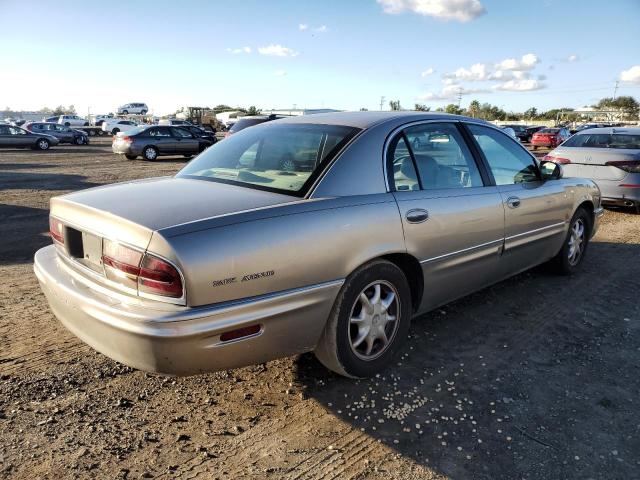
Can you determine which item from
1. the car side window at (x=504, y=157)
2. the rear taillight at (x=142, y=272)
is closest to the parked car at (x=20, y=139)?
the car side window at (x=504, y=157)

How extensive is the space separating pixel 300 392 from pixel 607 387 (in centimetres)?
192

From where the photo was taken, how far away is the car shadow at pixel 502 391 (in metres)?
2.47

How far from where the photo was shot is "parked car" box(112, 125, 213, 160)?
18938mm

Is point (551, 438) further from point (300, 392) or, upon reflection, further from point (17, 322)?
point (17, 322)

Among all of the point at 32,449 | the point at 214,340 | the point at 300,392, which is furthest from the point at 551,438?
the point at 32,449

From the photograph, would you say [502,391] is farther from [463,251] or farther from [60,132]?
[60,132]

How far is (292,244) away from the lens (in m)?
2.52

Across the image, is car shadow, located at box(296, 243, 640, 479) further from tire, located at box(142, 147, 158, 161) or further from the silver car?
tire, located at box(142, 147, 158, 161)

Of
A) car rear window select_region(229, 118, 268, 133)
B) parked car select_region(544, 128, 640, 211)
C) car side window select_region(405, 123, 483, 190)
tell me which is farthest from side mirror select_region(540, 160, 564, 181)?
car rear window select_region(229, 118, 268, 133)

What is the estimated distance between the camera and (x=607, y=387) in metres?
3.11

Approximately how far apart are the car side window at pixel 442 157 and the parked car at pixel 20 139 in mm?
25613

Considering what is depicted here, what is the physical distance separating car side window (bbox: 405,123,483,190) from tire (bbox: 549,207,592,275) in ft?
5.90

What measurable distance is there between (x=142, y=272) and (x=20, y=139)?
26.1 meters

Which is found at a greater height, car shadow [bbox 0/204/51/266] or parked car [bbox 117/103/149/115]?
parked car [bbox 117/103/149/115]
